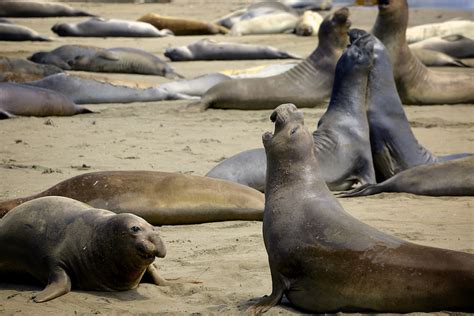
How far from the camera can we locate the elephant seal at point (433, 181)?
639 cm

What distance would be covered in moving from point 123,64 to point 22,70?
4.75ft

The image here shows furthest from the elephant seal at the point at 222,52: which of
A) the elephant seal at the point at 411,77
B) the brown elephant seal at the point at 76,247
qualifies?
the brown elephant seal at the point at 76,247

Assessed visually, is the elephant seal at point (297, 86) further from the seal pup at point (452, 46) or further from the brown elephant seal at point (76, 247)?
the brown elephant seal at point (76, 247)

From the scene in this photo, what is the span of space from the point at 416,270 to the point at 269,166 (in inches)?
30.7

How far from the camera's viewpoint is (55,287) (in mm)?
4215

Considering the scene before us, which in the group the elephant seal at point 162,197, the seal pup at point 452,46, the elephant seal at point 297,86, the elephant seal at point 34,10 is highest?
the elephant seal at point 162,197

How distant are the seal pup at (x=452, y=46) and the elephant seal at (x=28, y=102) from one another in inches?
221

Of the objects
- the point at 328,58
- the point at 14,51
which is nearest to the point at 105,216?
the point at 328,58

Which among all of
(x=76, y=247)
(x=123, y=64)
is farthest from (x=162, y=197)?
(x=123, y=64)

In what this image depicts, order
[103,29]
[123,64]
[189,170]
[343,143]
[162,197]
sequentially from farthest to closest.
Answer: [103,29] < [123,64] < [189,170] < [343,143] < [162,197]

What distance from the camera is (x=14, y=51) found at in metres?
14.2

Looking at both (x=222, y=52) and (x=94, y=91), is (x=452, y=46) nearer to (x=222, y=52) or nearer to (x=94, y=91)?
(x=222, y=52)

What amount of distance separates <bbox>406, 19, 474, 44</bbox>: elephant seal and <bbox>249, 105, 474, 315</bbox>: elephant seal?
1138 cm

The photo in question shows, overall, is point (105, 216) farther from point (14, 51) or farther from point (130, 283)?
point (14, 51)
